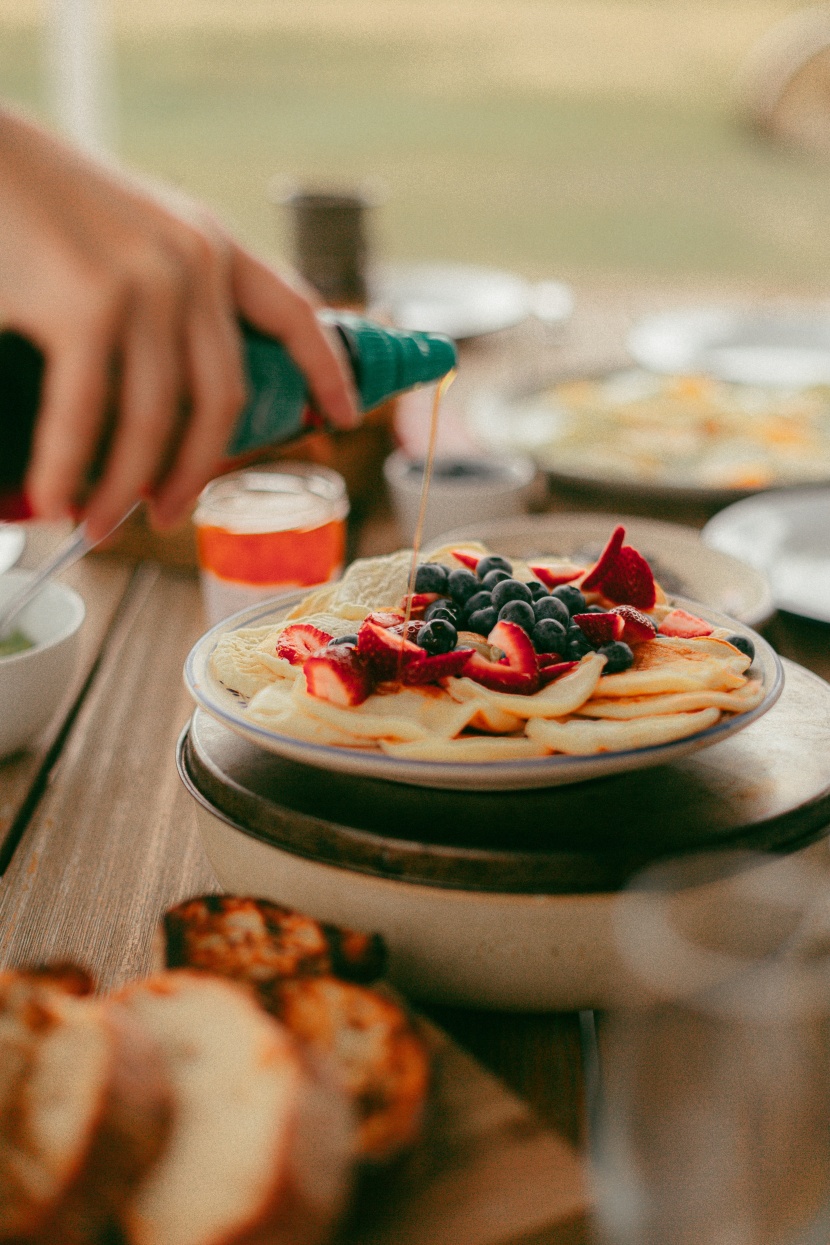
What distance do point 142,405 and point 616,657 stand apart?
0.52 metres

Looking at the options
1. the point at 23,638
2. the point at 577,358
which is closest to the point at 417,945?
the point at 23,638

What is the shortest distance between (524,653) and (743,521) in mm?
998

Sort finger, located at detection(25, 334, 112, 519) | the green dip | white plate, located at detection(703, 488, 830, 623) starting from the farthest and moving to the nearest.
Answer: white plate, located at detection(703, 488, 830, 623), the green dip, finger, located at detection(25, 334, 112, 519)

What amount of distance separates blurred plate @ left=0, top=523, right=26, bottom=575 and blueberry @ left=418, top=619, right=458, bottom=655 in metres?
0.90

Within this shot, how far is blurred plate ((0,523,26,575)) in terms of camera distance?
1.71 metres

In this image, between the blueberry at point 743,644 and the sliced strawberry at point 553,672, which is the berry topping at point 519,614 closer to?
the sliced strawberry at point 553,672

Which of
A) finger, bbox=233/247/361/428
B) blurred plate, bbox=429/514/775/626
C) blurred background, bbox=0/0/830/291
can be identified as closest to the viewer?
finger, bbox=233/247/361/428

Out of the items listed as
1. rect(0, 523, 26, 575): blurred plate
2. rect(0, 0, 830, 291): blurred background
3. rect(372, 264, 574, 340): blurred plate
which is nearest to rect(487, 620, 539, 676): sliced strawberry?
rect(0, 523, 26, 575): blurred plate

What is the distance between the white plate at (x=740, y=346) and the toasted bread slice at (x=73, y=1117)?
225 centimetres

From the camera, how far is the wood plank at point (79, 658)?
1222mm

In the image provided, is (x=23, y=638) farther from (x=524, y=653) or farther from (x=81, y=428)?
(x=81, y=428)

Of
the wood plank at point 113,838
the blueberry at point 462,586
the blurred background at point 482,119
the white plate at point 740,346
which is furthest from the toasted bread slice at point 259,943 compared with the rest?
the blurred background at point 482,119

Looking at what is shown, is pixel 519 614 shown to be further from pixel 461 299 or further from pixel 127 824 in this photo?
pixel 461 299

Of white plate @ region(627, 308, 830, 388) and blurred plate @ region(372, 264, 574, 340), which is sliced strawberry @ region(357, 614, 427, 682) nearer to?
white plate @ region(627, 308, 830, 388)
